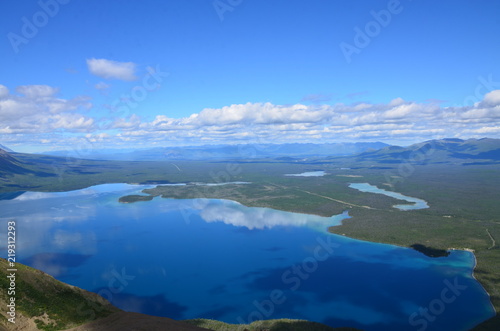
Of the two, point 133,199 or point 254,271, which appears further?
point 133,199

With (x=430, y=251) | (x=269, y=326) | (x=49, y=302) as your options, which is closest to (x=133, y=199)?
(x=49, y=302)

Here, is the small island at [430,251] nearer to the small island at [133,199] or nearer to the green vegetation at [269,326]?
the green vegetation at [269,326]

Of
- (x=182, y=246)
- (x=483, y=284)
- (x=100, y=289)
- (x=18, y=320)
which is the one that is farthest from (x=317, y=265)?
(x=18, y=320)

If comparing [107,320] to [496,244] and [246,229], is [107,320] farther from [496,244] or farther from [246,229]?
[496,244]

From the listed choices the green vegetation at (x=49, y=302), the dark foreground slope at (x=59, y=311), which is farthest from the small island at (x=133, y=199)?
the green vegetation at (x=49, y=302)

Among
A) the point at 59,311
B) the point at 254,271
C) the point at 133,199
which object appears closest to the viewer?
the point at 59,311

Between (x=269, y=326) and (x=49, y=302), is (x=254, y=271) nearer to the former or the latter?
(x=269, y=326)

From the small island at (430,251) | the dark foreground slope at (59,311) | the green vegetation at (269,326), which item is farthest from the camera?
the small island at (430,251)

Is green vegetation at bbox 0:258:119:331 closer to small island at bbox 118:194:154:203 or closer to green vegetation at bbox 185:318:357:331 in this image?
green vegetation at bbox 185:318:357:331
